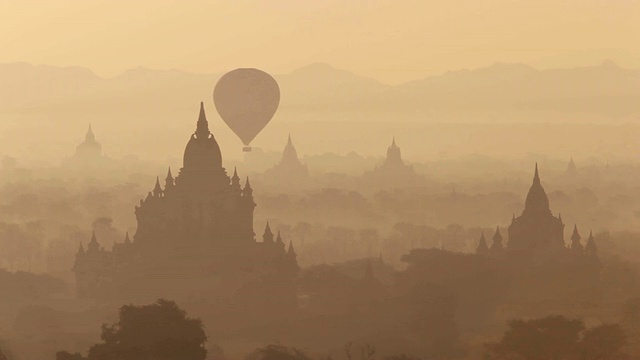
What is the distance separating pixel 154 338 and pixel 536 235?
223 feet

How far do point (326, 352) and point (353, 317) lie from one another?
10645mm

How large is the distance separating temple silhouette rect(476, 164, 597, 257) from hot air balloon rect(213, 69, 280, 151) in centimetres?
5084

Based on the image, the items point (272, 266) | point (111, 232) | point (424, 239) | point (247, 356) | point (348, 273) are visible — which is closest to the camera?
point (247, 356)

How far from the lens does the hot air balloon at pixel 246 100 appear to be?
597 feet

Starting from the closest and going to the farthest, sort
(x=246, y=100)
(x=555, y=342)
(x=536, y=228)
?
(x=555, y=342), (x=536, y=228), (x=246, y=100)

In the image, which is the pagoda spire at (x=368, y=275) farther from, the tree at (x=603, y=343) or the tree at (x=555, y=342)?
the tree at (x=603, y=343)

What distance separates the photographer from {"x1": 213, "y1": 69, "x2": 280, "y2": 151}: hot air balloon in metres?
182

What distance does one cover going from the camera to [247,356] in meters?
100

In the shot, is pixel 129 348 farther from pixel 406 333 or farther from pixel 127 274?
pixel 127 274

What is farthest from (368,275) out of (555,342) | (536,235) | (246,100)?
(246,100)

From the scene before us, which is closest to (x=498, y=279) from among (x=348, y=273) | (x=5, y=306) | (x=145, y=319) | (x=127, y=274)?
(x=348, y=273)

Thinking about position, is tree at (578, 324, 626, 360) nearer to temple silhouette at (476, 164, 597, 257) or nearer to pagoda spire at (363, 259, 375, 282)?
Answer: pagoda spire at (363, 259, 375, 282)

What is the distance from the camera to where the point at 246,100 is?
18200 centimetres

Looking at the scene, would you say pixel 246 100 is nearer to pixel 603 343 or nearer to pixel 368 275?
pixel 368 275
